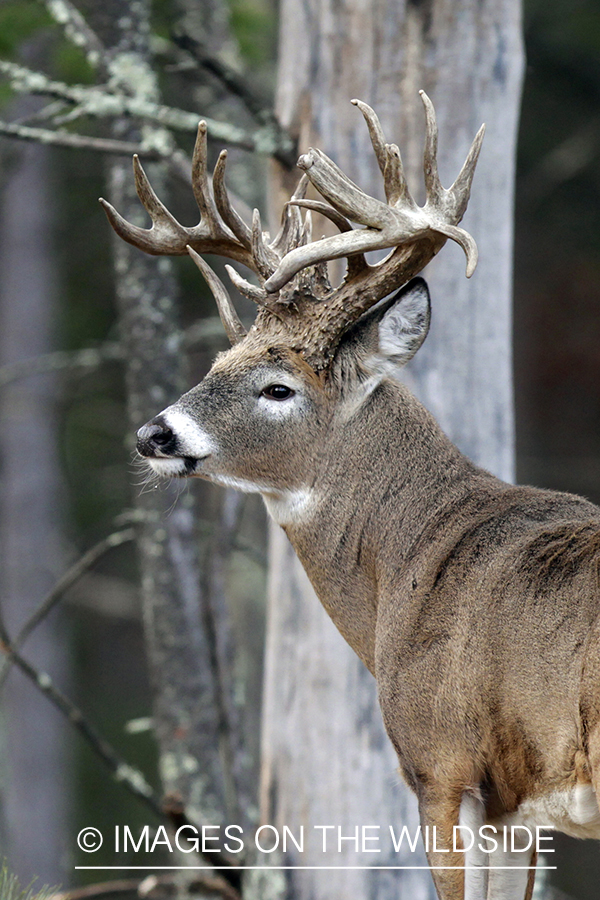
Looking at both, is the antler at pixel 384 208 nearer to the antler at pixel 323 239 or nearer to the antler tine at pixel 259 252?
the antler at pixel 323 239

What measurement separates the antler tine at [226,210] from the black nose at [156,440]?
895mm

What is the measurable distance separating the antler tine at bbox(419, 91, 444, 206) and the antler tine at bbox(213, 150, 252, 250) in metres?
0.78

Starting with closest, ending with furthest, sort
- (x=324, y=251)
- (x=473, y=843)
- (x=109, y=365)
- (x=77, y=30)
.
Result: (x=473, y=843)
(x=324, y=251)
(x=77, y=30)
(x=109, y=365)

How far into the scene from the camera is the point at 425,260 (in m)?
3.47

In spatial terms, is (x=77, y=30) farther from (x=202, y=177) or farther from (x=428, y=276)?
(x=428, y=276)

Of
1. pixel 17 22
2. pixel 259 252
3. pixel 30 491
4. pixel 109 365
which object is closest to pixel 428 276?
pixel 259 252

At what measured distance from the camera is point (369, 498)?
3527 millimetres

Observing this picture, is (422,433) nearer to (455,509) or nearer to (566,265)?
(455,509)

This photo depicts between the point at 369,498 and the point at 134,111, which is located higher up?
the point at 134,111

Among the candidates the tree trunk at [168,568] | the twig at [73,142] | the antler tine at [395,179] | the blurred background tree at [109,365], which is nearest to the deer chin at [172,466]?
the antler tine at [395,179]

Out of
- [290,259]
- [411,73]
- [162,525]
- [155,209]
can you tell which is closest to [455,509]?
[290,259]

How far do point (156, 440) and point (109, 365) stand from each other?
12.0m

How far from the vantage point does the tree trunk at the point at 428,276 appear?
473cm

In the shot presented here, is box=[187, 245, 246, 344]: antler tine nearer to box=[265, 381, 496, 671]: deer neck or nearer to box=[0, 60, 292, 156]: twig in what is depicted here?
box=[265, 381, 496, 671]: deer neck
